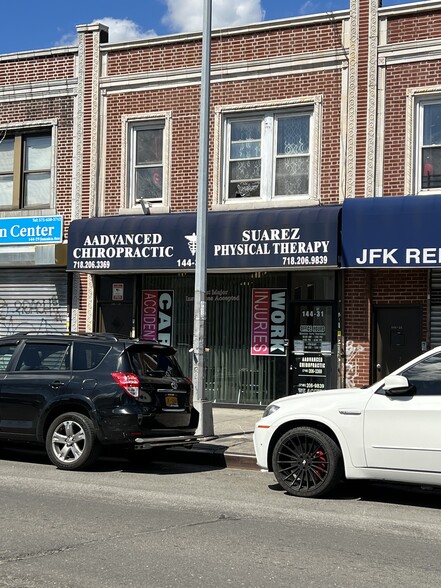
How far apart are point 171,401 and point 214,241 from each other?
5.93m

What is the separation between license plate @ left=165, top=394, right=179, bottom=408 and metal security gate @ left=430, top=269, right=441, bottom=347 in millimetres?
6180

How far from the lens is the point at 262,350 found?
1670cm

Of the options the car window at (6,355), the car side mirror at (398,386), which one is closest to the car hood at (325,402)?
the car side mirror at (398,386)

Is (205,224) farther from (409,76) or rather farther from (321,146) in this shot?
(409,76)

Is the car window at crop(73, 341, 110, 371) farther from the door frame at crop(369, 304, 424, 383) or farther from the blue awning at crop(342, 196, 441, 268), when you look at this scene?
the door frame at crop(369, 304, 424, 383)

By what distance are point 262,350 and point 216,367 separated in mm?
1074

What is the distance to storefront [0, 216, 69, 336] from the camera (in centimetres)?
1844

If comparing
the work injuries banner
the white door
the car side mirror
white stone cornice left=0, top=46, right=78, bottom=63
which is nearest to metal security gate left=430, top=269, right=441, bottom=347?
the work injuries banner

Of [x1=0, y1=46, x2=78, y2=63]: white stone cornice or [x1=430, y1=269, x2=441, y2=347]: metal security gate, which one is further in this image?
[x1=0, y1=46, x2=78, y2=63]: white stone cornice

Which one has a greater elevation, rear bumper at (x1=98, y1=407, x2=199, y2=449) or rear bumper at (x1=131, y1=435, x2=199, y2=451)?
rear bumper at (x1=98, y1=407, x2=199, y2=449)

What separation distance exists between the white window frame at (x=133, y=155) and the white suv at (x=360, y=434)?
29.4ft

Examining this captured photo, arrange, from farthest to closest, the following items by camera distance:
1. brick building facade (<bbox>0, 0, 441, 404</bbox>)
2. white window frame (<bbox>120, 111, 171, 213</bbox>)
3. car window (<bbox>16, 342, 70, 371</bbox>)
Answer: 1. white window frame (<bbox>120, 111, 171, 213</bbox>)
2. brick building facade (<bbox>0, 0, 441, 404</bbox>)
3. car window (<bbox>16, 342, 70, 371</bbox>)

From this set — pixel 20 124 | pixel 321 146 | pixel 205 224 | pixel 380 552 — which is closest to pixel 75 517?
pixel 380 552

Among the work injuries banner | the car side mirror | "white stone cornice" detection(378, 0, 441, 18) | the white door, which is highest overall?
"white stone cornice" detection(378, 0, 441, 18)
